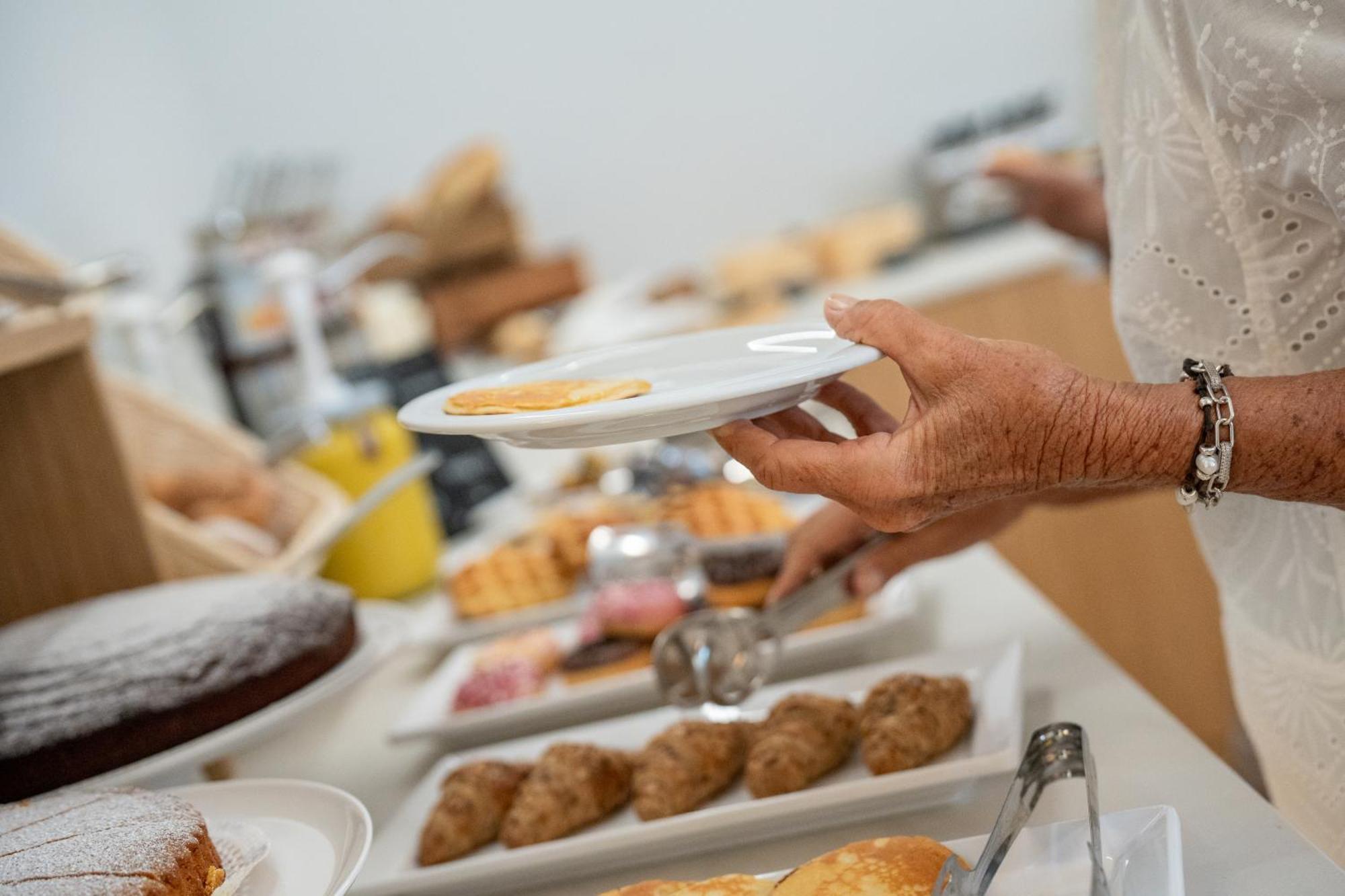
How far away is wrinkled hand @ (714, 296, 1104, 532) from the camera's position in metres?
0.63

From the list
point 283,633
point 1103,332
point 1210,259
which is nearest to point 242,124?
point 1103,332

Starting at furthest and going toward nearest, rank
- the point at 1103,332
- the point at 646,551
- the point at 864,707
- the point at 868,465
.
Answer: the point at 1103,332, the point at 646,551, the point at 864,707, the point at 868,465

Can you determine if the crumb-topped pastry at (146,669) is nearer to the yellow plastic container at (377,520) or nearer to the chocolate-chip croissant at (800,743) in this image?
the chocolate-chip croissant at (800,743)

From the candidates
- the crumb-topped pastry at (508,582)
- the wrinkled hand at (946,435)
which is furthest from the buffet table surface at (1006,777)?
the wrinkled hand at (946,435)

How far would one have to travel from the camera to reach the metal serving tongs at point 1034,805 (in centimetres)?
58

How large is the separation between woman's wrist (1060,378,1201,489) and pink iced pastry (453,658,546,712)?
0.64 metres

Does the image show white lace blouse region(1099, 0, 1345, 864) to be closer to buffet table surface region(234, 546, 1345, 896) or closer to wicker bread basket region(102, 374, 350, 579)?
buffet table surface region(234, 546, 1345, 896)

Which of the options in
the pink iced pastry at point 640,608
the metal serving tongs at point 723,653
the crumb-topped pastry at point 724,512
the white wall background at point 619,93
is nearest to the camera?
the metal serving tongs at point 723,653

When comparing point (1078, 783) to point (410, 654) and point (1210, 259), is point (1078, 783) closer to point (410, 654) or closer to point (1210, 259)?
point (1210, 259)

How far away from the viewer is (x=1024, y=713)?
89cm

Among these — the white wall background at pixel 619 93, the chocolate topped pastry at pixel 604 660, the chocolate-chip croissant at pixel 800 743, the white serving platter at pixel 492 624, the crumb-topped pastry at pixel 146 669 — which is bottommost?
the white serving platter at pixel 492 624

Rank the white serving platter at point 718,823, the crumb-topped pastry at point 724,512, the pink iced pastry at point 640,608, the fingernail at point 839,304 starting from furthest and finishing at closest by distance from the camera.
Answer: the crumb-topped pastry at point 724,512
the pink iced pastry at point 640,608
the white serving platter at point 718,823
the fingernail at point 839,304

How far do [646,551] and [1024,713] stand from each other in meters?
0.53

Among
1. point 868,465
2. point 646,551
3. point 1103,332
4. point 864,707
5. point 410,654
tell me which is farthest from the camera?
point 1103,332
